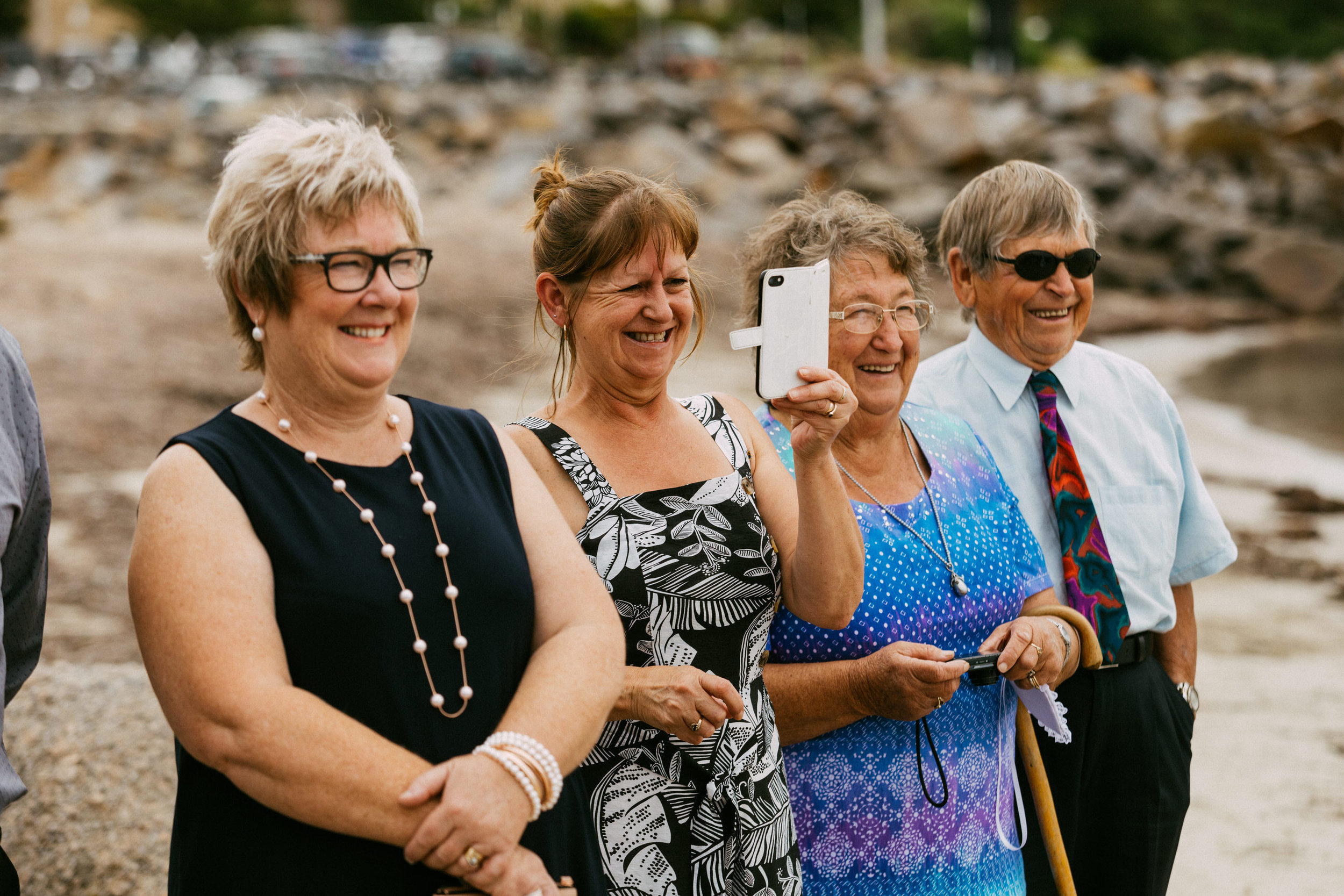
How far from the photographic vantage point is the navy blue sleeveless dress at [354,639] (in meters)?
1.92

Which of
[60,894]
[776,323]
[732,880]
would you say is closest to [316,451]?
[776,323]

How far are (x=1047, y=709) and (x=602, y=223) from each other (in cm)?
148

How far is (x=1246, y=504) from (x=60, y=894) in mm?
9512

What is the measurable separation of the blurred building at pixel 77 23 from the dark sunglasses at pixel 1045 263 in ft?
175

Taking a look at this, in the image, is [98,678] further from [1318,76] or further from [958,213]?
[1318,76]

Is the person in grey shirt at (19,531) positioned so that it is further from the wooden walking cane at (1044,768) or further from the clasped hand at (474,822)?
the wooden walking cane at (1044,768)

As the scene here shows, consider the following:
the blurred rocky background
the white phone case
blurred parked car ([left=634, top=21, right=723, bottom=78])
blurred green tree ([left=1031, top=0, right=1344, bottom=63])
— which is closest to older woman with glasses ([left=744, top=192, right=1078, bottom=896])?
the white phone case

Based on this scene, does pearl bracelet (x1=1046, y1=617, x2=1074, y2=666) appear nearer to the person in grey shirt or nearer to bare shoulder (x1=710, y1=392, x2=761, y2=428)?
bare shoulder (x1=710, y1=392, x2=761, y2=428)

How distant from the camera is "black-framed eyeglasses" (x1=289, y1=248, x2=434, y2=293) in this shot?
1.98m

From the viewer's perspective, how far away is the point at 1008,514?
289 cm

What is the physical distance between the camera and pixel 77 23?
52156 mm

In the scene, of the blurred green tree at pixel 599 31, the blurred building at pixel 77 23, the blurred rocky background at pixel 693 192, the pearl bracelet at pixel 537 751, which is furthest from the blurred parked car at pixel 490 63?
the pearl bracelet at pixel 537 751

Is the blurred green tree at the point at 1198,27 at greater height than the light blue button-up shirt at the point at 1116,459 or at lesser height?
greater

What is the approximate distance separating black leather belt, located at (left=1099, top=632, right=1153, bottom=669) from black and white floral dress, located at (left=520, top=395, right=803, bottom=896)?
1.05 metres
